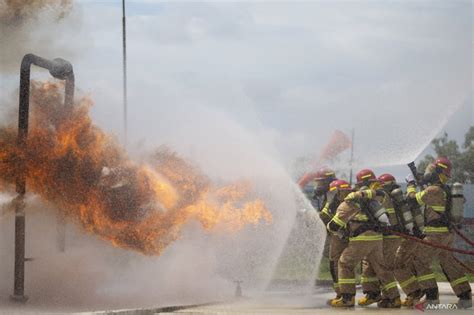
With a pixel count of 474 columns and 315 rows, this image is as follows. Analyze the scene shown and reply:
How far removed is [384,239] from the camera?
14.3 m

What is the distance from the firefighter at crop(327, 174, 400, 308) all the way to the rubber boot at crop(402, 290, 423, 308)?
21 cm

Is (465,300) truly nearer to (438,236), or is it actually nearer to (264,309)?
(438,236)

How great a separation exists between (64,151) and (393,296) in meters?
5.29

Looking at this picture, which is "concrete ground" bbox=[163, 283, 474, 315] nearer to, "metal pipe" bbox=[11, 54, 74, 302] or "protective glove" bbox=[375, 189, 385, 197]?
"protective glove" bbox=[375, 189, 385, 197]

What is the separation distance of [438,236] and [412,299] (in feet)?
3.41

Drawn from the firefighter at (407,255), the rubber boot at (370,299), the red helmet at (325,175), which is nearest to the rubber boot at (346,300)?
the rubber boot at (370,299)

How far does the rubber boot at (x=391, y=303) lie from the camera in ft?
45.4

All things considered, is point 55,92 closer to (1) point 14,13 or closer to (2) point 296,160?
(1) point 14,13

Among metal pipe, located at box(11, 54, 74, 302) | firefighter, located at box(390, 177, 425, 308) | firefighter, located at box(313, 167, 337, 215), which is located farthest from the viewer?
firefighter, located at box(313, 167, 337, 215)

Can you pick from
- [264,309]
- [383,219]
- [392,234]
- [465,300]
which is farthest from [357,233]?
[465,300]

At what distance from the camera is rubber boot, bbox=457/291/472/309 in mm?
13780

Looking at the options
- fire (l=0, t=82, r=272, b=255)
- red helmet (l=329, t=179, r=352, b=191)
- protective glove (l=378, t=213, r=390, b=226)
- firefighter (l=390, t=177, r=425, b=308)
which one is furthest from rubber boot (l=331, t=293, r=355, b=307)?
fire (l=0, t=82, r=272, b=255)

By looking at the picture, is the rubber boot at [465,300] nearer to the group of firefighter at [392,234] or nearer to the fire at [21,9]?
the group of firefighter at [392,234]

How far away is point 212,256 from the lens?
15125 millimetres
